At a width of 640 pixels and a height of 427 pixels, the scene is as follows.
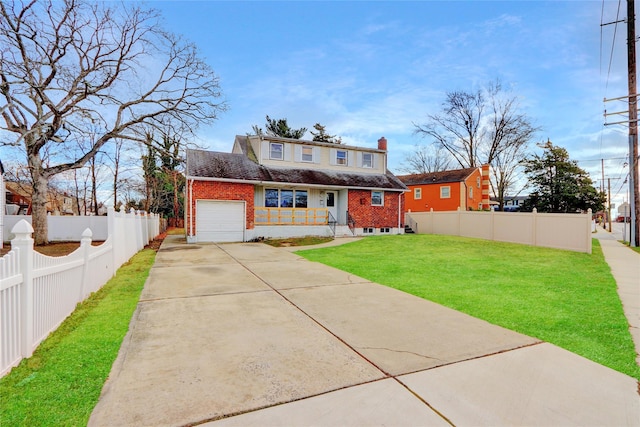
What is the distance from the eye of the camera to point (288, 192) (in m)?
20.7

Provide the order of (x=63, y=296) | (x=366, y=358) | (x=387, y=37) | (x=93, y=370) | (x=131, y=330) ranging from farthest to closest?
1. (x=387, y=37)
2. (x=63, y=296)
3. (x=131, y=330)
4. (x=366, y=358)
5. (x=93, y=370)

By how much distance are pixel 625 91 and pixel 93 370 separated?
25.2 meters

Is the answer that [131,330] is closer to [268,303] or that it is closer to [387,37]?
[268,303]

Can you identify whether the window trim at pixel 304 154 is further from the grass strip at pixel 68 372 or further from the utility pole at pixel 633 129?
the utility pole at pixel 633 129

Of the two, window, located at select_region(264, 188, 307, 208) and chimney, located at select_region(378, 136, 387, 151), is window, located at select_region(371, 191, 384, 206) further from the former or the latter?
window, located at select_region(264, 188, 307, 208)

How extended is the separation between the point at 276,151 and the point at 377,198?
25.2 ft

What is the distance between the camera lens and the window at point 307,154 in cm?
2195

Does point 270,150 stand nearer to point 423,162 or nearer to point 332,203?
point 332,203

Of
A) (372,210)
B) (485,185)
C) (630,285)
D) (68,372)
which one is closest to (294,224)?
(372,210)

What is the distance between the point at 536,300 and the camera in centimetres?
593

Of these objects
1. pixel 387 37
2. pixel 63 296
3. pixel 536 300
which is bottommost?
pixel 536 300

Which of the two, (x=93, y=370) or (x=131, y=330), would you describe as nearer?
(x=93, y=370)

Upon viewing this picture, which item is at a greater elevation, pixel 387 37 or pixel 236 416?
pixel 387 37

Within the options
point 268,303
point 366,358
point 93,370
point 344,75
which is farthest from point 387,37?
point 93,370
